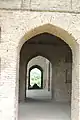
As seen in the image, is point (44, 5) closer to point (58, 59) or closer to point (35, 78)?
point (58, 59)

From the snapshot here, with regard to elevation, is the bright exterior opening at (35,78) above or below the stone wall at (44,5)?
below

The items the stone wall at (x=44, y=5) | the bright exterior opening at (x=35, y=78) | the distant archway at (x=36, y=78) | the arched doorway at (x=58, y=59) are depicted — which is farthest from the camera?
the bright exterior opening at (x=35, y=78)

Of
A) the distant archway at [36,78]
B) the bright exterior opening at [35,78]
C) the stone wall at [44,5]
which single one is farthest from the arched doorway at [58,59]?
the bright exterior opening at [35,78]

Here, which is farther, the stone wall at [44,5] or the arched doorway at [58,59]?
the arched doorway at [58,59]

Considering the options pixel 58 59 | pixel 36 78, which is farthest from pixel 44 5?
pixel 36 78

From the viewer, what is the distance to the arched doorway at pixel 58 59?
41.7ft

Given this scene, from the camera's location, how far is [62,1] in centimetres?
671

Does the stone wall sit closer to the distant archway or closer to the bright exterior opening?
the distant archway

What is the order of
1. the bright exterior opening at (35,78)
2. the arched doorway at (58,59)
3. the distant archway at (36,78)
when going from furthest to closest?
the bright exterior opening at (35,78)
the distant archway at (36,78)
the arched doorway at (58,59)

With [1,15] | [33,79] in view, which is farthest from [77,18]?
[33,79]

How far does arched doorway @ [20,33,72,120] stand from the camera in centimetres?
1270

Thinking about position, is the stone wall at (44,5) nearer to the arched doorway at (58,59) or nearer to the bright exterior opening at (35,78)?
the arched doorway at (58,59)

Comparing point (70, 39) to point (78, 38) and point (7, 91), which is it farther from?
point (7, 91)

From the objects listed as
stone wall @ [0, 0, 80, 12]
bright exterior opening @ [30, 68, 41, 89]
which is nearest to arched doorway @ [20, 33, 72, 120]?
stone wall @ [0, 0, 80, 12]
